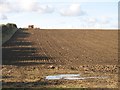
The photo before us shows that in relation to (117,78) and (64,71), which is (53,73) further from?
(117,78)

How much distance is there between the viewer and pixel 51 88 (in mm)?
13508

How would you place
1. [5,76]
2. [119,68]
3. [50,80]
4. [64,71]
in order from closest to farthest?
1. [50,80]
2. [5,76]
3. [64,71]
4. [119,68]

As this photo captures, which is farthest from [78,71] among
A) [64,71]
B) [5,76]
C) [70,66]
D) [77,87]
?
[77,87]

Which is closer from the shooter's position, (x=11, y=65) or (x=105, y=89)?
(x=105, y=89)

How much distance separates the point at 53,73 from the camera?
17.7m

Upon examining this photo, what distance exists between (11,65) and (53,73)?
13.1 ft

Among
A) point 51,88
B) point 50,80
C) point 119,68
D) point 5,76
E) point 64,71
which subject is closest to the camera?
point 51,88

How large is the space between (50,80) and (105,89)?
108 inches

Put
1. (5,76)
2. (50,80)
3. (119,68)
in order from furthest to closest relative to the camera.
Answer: (119,68) → (5,76) → (50,80)

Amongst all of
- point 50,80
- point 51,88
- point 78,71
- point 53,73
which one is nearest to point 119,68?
point 78,71

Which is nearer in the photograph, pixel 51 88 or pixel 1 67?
pixel 51 88

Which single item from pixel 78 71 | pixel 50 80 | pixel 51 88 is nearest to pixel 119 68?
pixel 78 71

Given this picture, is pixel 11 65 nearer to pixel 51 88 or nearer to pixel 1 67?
pixel 1 67

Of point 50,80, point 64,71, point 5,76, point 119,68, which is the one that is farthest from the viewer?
point 119,68
